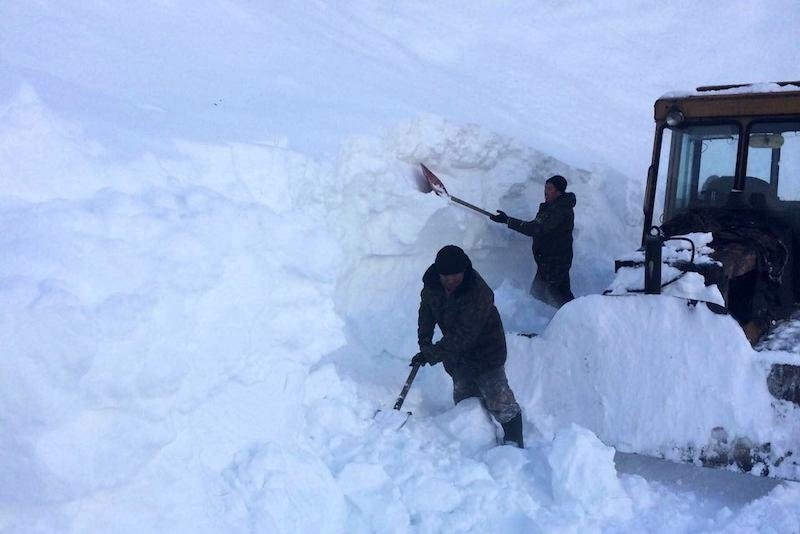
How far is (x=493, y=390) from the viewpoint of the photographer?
423 cm

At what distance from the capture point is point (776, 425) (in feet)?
11.9

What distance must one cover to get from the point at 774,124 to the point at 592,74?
36.6ft

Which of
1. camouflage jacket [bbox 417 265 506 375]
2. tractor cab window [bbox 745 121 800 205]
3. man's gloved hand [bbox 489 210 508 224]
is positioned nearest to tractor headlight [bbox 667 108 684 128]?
tractor cab window [bbox 745 121 800 205]

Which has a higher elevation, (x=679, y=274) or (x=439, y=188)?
(x=439, y=188)

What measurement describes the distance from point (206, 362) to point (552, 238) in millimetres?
3584

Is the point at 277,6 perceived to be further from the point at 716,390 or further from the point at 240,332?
the point at 716,390

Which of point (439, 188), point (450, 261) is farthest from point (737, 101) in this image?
point (450, 261)

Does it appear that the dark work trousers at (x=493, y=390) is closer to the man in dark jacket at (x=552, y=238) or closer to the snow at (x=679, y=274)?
the snow at (x=679, y=274)

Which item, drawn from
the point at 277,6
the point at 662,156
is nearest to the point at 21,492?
the point at 662,156

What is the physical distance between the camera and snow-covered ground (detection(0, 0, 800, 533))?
282cm

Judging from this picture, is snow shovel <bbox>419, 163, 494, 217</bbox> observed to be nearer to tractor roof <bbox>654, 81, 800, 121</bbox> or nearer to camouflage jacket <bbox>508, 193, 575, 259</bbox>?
camouflage jacket <bbox>508, 193, 575, 259</bbox>

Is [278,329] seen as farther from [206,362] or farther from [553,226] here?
[553,226]

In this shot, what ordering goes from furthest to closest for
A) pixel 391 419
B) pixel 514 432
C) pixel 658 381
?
1. pixel 514 432
2. pixel 391 419
3. pixel 658 381

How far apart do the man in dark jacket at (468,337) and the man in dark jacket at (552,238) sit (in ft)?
5.41
